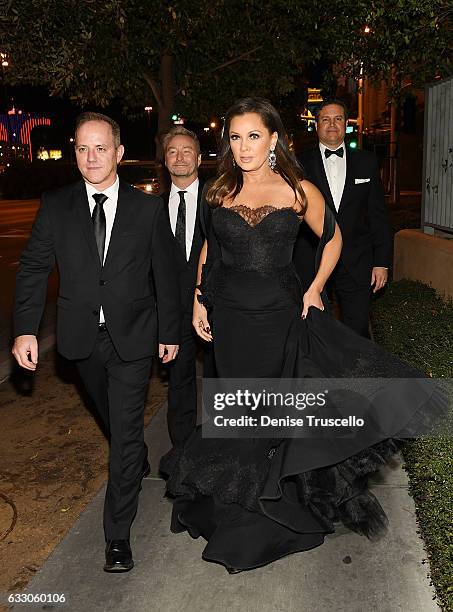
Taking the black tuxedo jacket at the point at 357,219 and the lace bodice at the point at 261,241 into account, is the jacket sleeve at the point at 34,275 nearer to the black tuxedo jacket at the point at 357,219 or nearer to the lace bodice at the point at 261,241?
the lace bodice at the point at 261,241

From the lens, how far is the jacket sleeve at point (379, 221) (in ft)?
21.9

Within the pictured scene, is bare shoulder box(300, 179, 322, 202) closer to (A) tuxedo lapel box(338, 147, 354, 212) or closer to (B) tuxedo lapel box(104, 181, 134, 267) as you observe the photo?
(B) tuxedo lapel box(104, 181, 134, 267)

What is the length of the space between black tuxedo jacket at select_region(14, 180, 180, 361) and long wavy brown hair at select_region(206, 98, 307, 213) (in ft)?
1.36

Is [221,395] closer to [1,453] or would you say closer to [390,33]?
[1,453]

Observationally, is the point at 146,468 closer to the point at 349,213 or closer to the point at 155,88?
the point at 349,213

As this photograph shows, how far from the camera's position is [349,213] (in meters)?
6.64

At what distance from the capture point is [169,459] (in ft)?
15.7

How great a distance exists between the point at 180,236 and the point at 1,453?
2.22 m

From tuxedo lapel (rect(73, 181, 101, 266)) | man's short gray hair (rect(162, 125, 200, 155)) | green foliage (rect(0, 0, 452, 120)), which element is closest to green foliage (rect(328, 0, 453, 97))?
green foliage (rect(0, 0, 452, 120))

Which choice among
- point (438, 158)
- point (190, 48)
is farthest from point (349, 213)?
point (190, 48)

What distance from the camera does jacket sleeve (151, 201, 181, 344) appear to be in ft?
14.9

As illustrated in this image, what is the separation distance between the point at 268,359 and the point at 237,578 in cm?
125

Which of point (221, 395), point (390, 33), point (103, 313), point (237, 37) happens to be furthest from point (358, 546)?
point (237, 37)

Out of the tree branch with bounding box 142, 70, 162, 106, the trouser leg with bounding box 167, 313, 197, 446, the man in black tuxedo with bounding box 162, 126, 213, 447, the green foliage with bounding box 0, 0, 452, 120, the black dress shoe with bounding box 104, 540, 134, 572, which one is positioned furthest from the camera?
the tree branch with bounding box 142, 70, 162, 106
